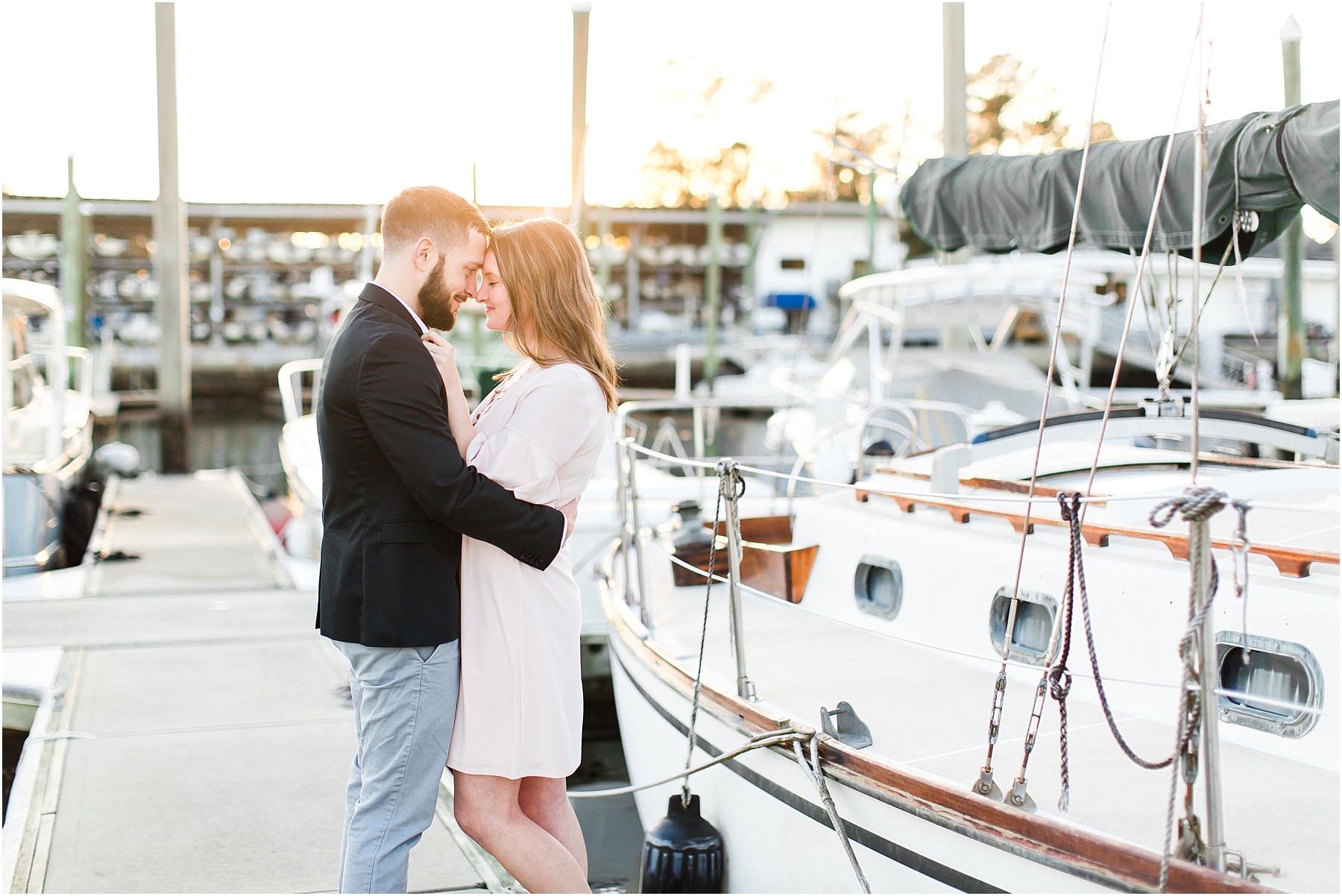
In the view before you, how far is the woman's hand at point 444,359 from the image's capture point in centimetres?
230

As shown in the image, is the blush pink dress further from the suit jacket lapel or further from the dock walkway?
the dock walkway

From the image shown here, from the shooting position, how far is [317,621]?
2488 mm

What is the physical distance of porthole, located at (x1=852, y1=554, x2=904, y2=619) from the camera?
Answer: 414 cm

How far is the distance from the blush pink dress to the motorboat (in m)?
7.50

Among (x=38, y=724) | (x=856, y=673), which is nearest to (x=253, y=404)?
(x=38, y=724)

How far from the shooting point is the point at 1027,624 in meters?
3.58

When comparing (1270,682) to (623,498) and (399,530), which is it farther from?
(623,498)

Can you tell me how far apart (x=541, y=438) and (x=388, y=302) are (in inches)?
17.2

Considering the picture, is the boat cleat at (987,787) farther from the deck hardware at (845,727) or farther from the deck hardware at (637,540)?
the deck hardware at (637,540)

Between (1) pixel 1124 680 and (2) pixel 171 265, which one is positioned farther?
(2) pixel 171 265

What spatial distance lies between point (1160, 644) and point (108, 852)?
10.8 feet

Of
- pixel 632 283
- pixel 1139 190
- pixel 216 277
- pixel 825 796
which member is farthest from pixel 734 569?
pixel 216 277

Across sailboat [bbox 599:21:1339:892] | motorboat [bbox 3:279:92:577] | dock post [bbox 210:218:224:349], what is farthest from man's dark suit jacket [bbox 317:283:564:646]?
dock post [bbox 210:218:224:349]

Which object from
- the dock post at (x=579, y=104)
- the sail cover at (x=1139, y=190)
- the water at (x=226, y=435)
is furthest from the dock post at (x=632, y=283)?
the sail cover at (x=1139, y=190)
